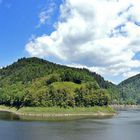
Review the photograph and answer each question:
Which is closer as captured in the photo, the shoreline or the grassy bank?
the shoreline

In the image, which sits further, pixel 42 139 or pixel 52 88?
pixel 52 88

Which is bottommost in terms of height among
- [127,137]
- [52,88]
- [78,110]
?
[127,137]

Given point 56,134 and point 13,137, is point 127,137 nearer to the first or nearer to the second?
point 56,134

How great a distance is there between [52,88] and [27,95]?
14.5m

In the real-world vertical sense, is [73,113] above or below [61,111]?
below

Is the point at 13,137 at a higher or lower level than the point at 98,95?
lower

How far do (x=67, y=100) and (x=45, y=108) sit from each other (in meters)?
13.4

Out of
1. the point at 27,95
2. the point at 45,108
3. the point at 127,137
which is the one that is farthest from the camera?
the point at 27,95

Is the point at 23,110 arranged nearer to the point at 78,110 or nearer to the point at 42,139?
the point at 78,110

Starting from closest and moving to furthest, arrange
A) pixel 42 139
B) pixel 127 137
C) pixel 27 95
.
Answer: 1. pixel 42 139
2. pixel 127 137
3. pixel 27 95

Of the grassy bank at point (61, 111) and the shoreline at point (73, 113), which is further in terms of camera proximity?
the grassy bank at point (61, 111)

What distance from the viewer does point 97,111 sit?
612 feet

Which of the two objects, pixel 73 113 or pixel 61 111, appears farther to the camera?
pixel 73 113

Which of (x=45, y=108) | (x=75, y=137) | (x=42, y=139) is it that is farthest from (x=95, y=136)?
(x=45, y=108)
